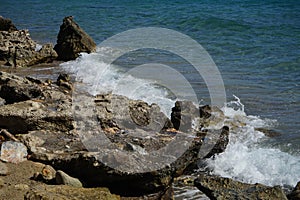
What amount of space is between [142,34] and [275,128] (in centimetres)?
1252

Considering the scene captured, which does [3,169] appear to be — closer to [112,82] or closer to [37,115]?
[37,115]

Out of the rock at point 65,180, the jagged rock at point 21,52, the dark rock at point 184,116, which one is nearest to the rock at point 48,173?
the rock at point 65,180

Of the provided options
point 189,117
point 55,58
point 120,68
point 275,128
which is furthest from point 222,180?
point 55,58

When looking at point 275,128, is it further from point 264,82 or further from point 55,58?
point 55,58

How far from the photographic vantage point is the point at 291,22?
21.0m

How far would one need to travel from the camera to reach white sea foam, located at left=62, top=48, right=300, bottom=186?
240 inches

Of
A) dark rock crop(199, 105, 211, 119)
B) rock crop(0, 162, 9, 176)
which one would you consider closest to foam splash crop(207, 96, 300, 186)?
A: dark rock crop(199, 105, 211, 119)

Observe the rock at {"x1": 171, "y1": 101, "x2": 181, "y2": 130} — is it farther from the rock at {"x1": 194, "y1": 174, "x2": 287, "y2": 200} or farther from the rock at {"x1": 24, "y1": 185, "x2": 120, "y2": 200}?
the rock at {"x1": 24, "y1": 185, "x2": 120, "y2": 200}

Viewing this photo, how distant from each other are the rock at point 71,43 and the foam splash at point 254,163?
7.98 meters

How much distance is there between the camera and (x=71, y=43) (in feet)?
47.3

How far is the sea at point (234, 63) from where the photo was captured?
675cm

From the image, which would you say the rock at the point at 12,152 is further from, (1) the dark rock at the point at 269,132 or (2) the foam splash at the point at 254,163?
(1) the dark rock at the point at 269,132

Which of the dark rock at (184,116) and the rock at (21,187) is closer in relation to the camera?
the rock at (21,187)

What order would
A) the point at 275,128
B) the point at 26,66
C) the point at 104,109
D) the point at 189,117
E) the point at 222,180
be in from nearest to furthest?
the point at 222,180, the point at 104,109, the point at 189,117, the point at 275,128, the point at 26,66
